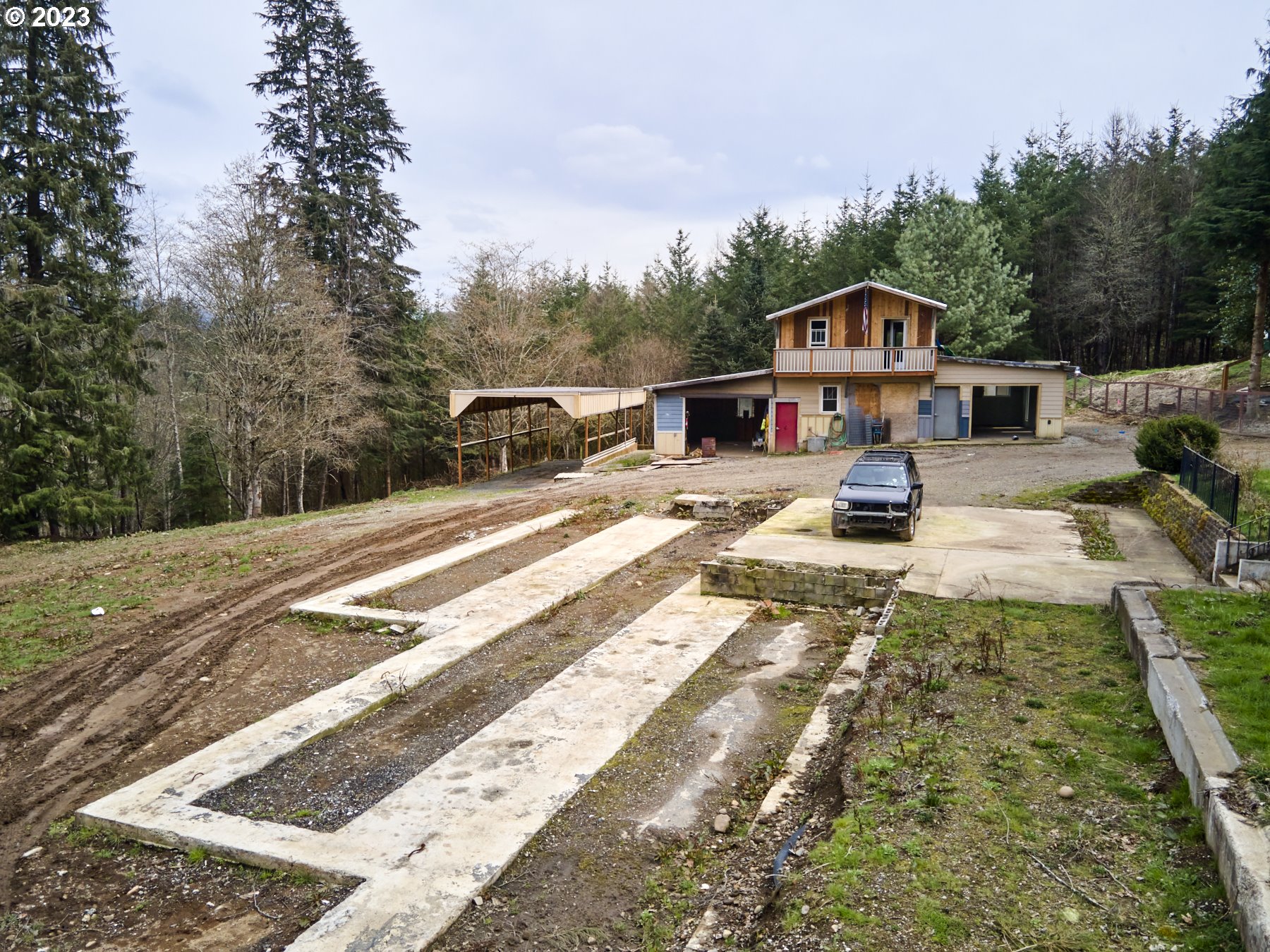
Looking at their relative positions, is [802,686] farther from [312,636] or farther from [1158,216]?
[1158,216]

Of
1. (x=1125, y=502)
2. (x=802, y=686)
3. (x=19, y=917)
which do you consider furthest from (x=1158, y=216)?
(x=19, y=917)

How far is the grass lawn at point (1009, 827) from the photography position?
4.14 m

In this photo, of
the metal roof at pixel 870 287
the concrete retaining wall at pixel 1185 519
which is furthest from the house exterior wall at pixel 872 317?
the concrete retaining wall at pixel 1185 519

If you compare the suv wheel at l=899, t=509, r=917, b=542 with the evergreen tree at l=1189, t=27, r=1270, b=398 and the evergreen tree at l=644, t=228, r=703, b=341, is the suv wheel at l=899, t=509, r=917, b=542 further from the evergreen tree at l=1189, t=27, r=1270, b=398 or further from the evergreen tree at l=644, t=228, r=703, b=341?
the evergreen tree at l=644, t=228, r=703, b=341

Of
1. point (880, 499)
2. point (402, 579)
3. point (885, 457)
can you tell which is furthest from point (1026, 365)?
point (402, 579)

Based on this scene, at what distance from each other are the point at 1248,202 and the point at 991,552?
23813 mm

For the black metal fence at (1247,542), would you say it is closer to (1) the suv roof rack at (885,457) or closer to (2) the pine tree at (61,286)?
(1) the suv roof rack at (885,457)

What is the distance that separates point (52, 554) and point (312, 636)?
34.5 ft

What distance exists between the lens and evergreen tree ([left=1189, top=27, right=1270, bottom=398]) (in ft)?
88.3

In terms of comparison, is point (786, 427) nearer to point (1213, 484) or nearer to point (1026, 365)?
point (1026, 365)

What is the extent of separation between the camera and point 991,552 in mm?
12922

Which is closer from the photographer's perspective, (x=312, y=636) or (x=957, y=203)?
(x=312, y=636)

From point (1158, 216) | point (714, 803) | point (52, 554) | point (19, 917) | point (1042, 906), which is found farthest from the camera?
point (1158, 216)

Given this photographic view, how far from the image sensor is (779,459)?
28266 millimetres
